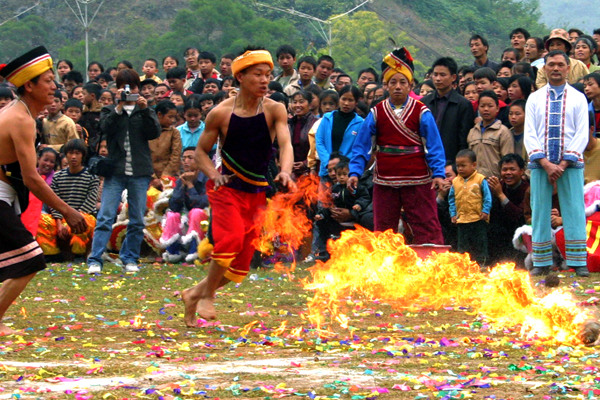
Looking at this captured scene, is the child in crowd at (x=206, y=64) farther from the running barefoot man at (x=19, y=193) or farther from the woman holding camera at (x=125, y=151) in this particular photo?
the running barefoot man at (x=19, y=193)

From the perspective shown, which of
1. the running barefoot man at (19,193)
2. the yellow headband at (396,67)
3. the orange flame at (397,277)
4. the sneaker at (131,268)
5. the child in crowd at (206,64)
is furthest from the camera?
the child in crowd at (206,64)

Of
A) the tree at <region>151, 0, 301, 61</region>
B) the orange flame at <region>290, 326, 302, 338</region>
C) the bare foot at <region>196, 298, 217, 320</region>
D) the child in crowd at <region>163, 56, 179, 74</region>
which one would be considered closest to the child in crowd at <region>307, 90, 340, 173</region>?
the bare foot at <region>196, 298, 217, 320</region>

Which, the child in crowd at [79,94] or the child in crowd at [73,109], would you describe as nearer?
the child in crowd at [73,109]

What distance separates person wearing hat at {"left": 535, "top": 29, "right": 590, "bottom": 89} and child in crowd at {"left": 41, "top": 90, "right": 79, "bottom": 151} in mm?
6912

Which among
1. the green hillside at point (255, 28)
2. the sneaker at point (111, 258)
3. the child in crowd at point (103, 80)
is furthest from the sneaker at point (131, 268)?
the green hillside at point (255, 28)

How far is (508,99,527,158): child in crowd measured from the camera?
37.5 ft

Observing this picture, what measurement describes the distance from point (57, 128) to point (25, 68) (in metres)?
7.48

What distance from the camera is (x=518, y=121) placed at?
11.5 metres

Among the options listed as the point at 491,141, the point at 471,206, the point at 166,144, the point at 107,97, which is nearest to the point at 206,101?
the point at 166,144

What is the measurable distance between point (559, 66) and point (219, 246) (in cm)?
462

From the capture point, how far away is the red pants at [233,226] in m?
7.26

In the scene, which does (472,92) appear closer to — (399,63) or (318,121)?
(318,121)

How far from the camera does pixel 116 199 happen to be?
460 inches

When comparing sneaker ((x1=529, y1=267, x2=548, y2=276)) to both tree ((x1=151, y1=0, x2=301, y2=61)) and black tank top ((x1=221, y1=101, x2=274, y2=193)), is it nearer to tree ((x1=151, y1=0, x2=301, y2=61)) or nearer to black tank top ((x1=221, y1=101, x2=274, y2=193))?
black tank top ((x1=221, y1=101, x2=274, y2=193))
